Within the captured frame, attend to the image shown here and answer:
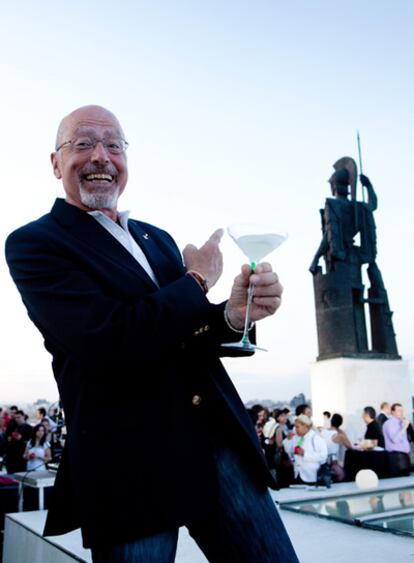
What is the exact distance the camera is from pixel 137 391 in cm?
143

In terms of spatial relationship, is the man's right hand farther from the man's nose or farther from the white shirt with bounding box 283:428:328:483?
the white shirt with bounding box 283:428:328:483

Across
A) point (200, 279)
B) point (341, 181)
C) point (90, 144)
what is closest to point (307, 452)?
point (200, 279)

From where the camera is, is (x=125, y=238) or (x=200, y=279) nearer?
(x=200, y=279)

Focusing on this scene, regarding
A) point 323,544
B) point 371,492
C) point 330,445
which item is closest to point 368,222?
point 330,445

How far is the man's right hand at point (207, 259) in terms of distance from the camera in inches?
66.5

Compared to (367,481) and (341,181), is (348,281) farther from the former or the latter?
(367,481)

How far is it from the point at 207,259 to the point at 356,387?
13438 mm

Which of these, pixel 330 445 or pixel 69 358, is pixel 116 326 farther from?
pixel 330 445

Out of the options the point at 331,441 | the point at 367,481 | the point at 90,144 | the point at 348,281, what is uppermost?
the point at 348,281

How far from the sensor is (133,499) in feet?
4.38

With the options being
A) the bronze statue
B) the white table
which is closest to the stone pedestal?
the bronze statue

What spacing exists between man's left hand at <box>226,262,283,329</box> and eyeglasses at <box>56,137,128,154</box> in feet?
1.84

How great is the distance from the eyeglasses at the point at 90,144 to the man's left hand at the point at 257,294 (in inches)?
22.1

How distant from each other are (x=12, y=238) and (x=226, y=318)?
2.07 ft
